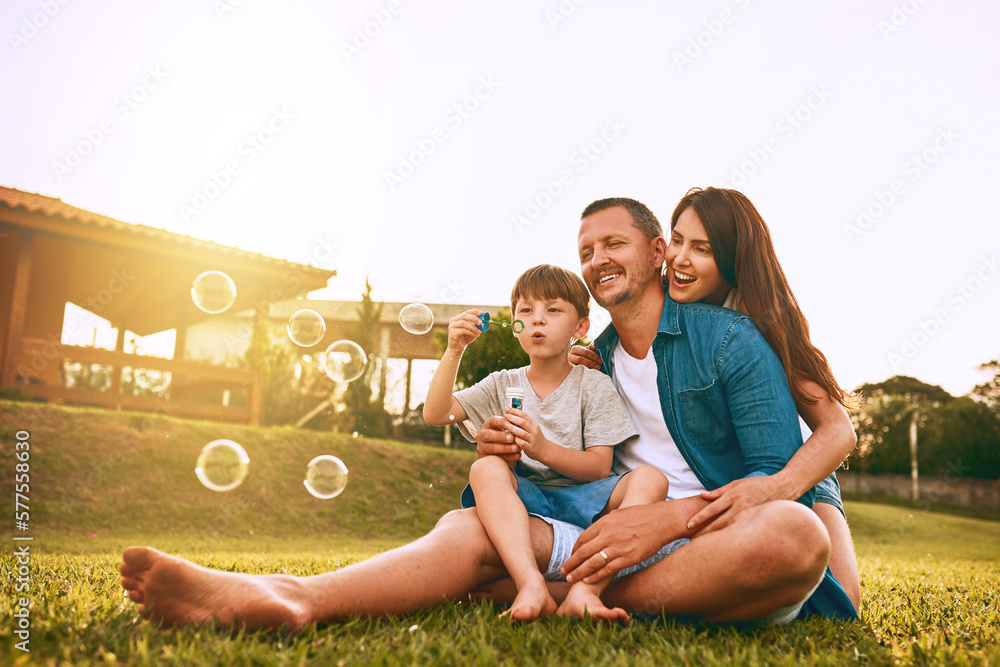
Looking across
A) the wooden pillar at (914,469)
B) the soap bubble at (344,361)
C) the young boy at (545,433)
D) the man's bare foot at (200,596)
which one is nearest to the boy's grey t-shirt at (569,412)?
the young boy at (545,433)

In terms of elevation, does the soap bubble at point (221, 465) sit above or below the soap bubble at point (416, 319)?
below

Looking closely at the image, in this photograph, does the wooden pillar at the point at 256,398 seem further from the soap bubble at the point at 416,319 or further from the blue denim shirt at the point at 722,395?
the blue denim shirt at the point at 722,395

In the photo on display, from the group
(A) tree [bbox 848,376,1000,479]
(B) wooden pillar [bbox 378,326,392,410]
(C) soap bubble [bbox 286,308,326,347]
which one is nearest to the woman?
(C) soap bubble [bbox 286,308,326,347]

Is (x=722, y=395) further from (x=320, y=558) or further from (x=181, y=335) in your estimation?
(x=181, y=335)

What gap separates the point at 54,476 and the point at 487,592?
7.83 m

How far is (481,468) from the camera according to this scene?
6.97 feet

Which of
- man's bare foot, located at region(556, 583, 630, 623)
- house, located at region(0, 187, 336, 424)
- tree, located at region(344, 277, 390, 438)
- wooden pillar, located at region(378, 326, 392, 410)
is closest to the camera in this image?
man's bare foot, located at region(556, 583, 630, 623)

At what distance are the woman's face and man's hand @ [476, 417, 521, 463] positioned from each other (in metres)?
0.81

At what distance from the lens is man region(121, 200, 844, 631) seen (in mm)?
1671

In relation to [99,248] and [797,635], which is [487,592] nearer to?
[797,635]

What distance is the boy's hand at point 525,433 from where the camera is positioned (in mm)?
2117

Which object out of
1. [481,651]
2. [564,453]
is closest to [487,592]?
[564,453]

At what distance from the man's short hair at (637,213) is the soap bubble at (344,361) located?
2228 mm
